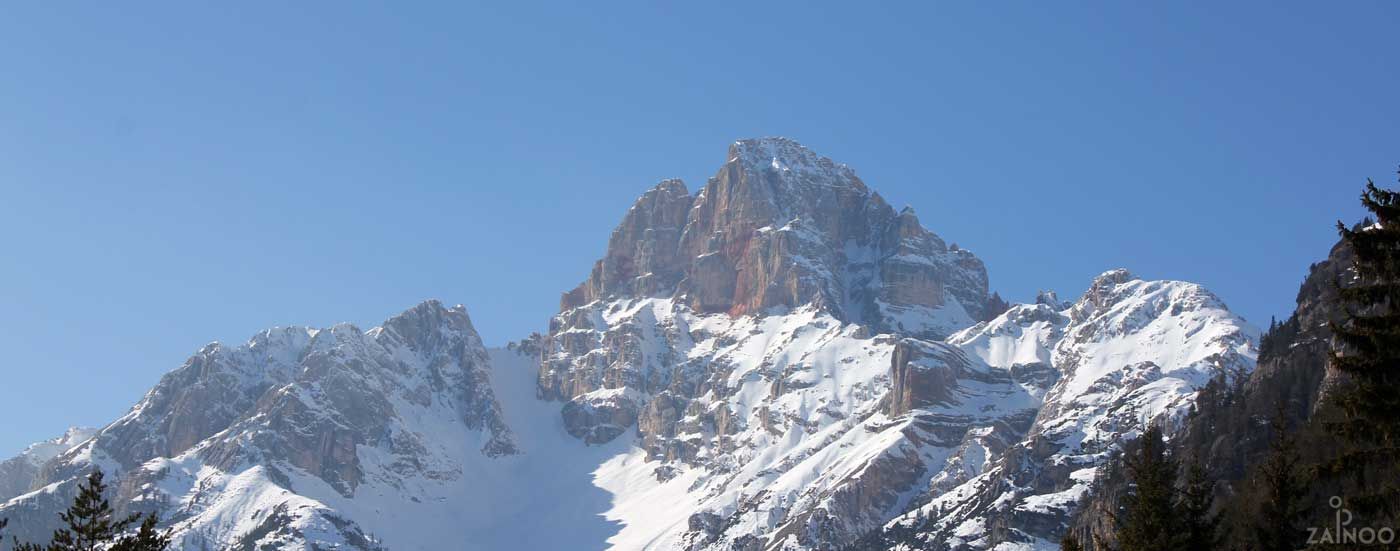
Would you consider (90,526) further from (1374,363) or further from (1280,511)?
(1374,363)

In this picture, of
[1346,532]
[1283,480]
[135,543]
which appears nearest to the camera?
[1346,532]

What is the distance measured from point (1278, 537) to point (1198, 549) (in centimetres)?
283

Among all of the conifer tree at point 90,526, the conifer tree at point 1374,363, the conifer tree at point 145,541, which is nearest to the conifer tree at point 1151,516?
the conifer tree at point 1374,363

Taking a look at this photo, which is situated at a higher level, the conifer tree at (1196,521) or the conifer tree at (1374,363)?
the conifer tree at (1374,363)

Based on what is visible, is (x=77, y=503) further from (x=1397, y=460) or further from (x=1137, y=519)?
(x=1397, y=460)

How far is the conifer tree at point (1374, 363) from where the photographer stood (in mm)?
40375

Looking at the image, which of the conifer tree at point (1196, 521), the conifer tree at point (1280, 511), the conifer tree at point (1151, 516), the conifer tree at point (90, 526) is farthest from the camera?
the conifer tree at point (90, 526)

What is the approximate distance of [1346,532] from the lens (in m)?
48.4

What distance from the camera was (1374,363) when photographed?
134ft

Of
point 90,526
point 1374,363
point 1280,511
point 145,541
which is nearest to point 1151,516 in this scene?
point 1280,511

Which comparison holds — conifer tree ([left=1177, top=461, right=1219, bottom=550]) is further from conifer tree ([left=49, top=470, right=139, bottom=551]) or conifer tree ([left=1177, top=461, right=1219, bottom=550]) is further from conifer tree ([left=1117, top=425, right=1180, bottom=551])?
conifer tree ([left=49, top=470, right=139, bottom=551])

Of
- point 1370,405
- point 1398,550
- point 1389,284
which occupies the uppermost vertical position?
point 1389,284

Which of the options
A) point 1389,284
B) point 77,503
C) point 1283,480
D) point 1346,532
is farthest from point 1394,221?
Answer: point 77,503

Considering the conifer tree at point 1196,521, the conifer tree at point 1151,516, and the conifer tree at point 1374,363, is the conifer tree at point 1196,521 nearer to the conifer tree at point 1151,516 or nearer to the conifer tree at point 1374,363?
the conifer tree at point 1151,516
